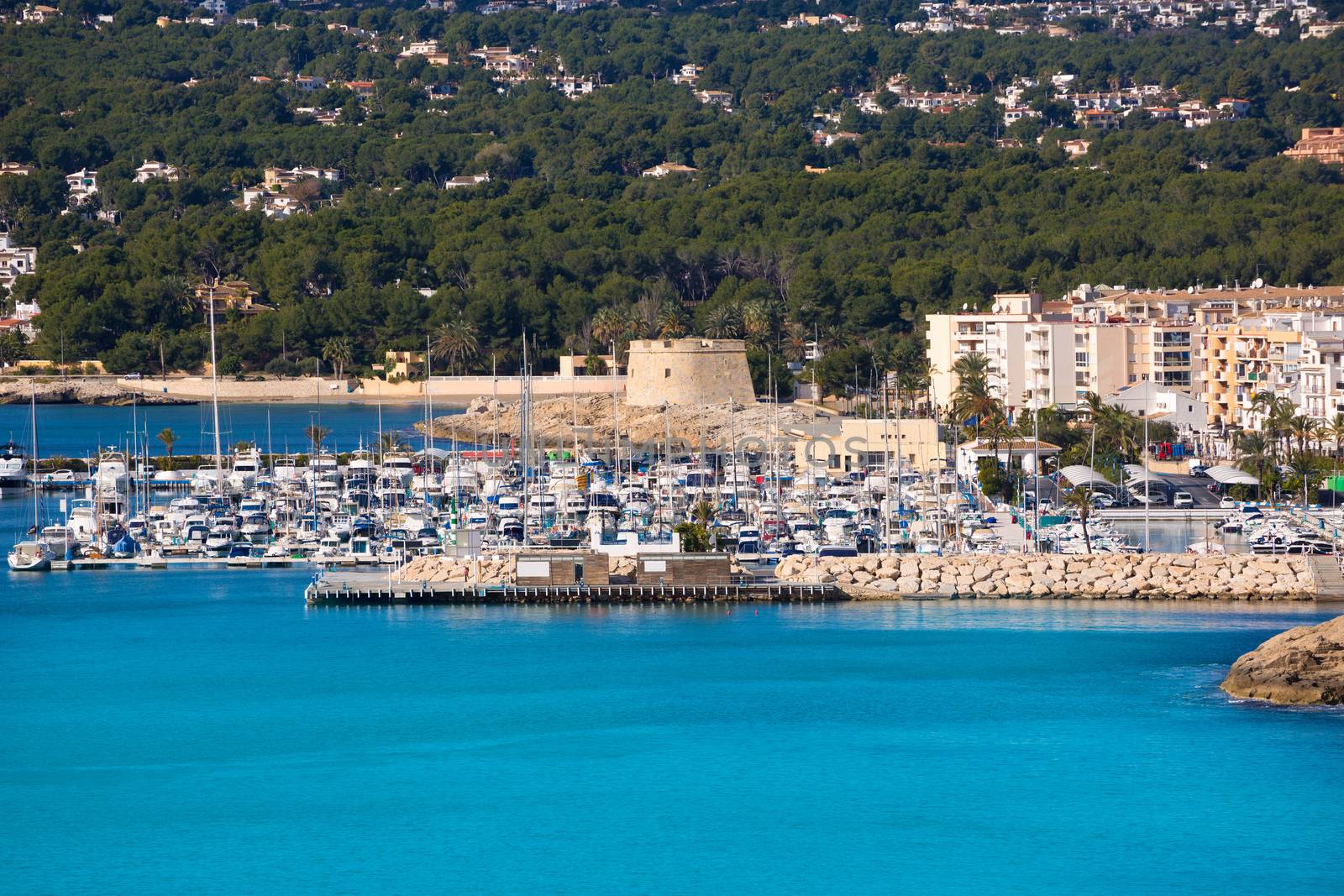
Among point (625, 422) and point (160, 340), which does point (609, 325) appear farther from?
point (160, 340)

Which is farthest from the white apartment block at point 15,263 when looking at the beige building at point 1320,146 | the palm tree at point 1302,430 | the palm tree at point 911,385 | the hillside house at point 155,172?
the palm tree at point 1302,430

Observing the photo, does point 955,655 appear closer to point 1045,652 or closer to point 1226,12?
point 1045,652

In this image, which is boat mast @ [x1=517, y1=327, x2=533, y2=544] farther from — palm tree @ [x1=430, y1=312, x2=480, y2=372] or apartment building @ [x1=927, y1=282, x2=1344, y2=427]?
palm tree @ [x1=430, y1=312, x2=480, y2=372]

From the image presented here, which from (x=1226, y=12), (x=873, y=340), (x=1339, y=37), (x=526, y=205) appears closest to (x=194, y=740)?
(x=873, y=340)

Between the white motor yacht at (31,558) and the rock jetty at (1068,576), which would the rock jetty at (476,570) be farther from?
the white motor yacht at (31,558)

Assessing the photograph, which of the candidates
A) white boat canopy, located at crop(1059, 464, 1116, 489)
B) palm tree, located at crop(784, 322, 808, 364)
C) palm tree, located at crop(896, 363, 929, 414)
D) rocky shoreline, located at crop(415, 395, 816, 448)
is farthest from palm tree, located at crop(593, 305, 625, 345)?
white boat canopy, located at crop(1059, 464, 1116, 489)

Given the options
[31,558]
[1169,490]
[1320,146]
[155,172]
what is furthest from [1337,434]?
[155,172]
